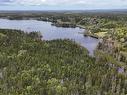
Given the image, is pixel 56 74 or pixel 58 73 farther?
pixel 58 73

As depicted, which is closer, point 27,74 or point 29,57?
point 27,74

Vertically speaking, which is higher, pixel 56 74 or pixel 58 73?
pixel 56 74

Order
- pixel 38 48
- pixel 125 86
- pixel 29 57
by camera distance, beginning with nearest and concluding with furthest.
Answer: pixel 125 86 < pixel 29 57 < pixel 38 48

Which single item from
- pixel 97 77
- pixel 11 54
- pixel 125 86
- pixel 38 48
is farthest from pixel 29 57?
pixel 125 86

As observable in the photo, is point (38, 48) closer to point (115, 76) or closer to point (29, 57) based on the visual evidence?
point (29, 57)

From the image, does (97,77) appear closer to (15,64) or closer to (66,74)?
(66,74)

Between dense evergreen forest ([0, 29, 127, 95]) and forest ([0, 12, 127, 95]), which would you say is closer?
dense evergreen forest ([0, 29, 127, 95])

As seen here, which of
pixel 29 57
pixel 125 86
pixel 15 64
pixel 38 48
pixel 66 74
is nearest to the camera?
pixel 125 86

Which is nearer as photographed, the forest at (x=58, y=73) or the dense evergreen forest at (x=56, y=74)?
the dense evergreen forest at (x=56, y=74)
